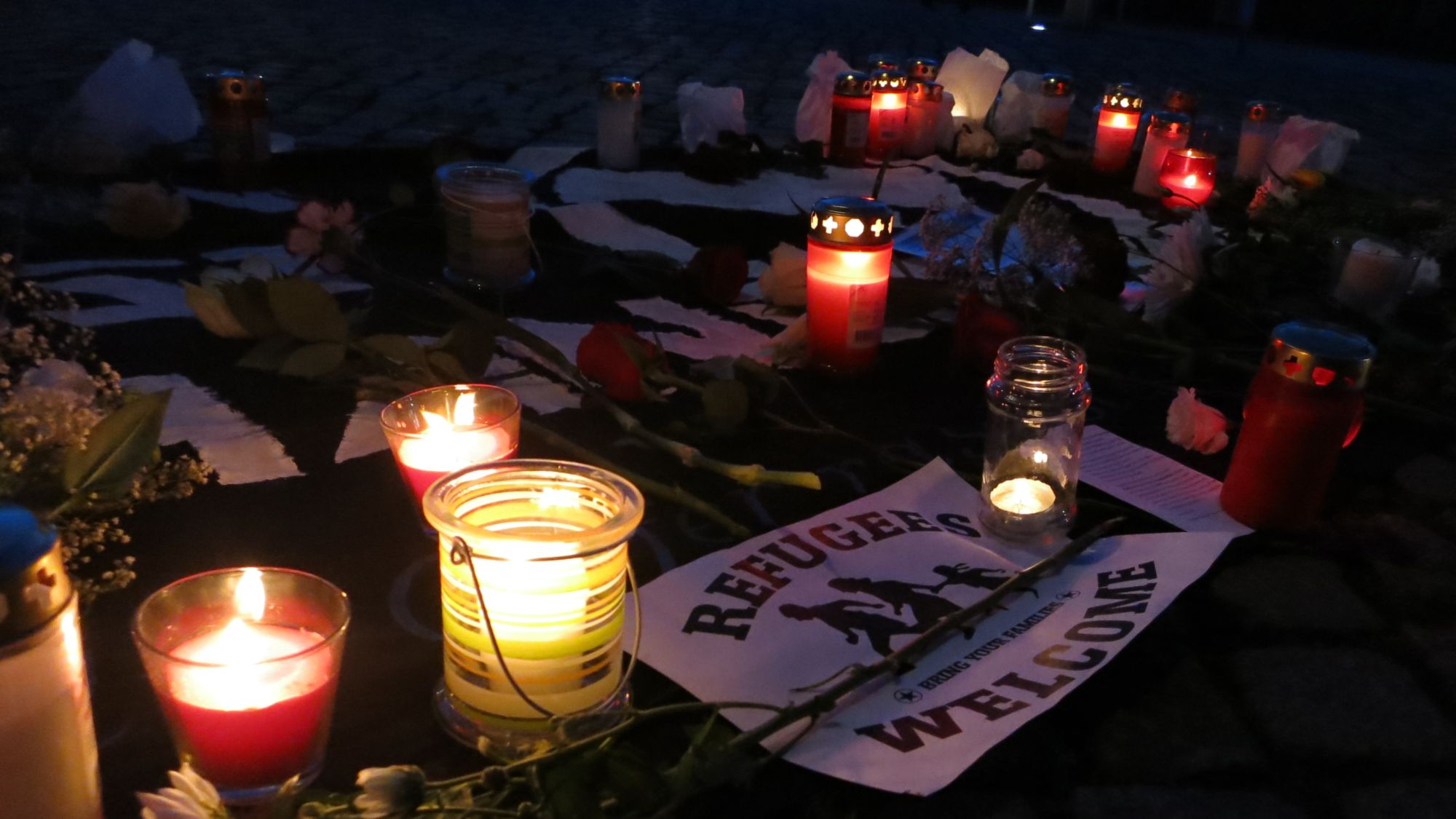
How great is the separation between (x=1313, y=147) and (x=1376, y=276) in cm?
110

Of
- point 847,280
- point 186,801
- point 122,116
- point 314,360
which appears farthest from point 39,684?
point 122,116

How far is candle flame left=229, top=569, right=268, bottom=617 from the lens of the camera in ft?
2.85

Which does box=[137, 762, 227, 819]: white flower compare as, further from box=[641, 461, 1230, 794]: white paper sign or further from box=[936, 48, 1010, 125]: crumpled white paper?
box=[936, 48, 1010, 125]: crumpled white paper

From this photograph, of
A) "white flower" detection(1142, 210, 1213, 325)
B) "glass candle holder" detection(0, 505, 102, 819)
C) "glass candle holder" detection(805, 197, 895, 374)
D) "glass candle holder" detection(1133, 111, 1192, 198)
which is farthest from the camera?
"glass candle holder" detection(1133, 111, 1192, 198)

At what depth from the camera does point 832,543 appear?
126 cm

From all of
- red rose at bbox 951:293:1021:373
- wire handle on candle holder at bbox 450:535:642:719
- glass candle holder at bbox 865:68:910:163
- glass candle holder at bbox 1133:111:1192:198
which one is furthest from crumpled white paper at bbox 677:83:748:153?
wire handle on candle holder at bbox 450:535:642:719

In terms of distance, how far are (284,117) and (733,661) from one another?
10.9 feet

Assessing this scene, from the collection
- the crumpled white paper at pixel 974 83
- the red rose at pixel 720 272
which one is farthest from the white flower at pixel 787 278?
the crumpled white paper at pixel 974 83

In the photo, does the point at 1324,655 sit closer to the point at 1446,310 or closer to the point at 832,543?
the point at 832,543

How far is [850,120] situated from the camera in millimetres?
3092

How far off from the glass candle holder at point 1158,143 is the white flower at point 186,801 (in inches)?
112

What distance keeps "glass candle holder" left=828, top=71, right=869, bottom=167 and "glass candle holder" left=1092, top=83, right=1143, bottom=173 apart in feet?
2.34

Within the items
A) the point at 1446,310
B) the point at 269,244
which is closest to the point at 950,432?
the point at 1446,310

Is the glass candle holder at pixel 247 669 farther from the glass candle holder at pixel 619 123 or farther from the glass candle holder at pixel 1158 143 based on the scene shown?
the glass candle holder at pixel 1158 143
